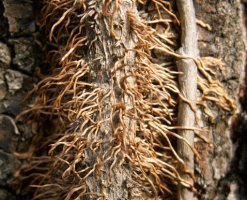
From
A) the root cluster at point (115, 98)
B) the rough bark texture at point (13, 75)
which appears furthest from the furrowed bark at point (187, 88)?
the rough bark texture at point (13, 75)

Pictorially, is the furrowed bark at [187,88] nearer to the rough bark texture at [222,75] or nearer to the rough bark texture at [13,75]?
the rough bark texture at [222,75]

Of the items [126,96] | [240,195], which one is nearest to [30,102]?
[126,96]

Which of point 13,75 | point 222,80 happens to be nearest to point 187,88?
point 222,80

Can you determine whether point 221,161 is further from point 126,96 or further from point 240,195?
point 126,96

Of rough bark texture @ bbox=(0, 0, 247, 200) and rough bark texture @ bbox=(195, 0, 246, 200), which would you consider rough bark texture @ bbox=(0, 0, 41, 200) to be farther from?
rough bark texture @ bbox=(195, 0, 246, 200)

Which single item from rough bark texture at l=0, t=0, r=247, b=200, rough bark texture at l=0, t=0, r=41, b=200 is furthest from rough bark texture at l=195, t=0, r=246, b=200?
rough bark texture at l=0, t=0, r=41, b=200

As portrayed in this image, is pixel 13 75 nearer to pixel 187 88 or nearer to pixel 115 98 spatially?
pixel 115 98
